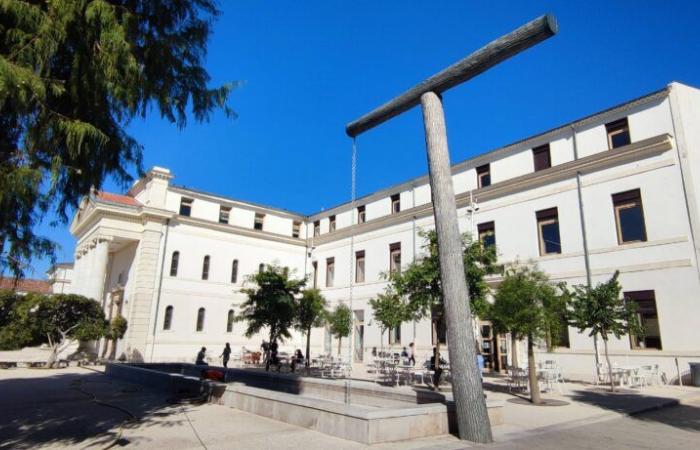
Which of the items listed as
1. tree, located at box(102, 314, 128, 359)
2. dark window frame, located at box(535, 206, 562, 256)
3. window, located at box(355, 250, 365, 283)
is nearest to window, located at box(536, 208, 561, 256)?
dark window frame, located at box(535, 206, 562, 256)

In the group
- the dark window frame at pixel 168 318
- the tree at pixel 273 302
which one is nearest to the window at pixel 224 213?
the dark window frame at pixel 168 318

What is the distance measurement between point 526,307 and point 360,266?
21.7m

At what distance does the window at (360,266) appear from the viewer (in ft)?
112

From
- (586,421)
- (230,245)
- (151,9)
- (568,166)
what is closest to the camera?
(151,9)

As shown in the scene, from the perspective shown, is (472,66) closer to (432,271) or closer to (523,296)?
(523,296)

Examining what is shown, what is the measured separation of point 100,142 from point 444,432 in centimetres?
738

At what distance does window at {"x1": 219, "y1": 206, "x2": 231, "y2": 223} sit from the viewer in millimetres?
37406

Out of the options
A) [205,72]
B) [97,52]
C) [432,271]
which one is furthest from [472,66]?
[432,271]

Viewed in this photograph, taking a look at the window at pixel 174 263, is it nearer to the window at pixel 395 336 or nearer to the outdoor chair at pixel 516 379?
the window at pixel 395 336

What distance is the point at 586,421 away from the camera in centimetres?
1045

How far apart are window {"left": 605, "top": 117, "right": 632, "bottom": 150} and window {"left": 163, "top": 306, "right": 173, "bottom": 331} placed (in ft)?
94.6

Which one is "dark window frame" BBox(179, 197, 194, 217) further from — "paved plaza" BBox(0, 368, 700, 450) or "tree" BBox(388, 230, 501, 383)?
"tree" BBox(388, 230, 501, 383)

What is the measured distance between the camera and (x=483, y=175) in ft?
89.2

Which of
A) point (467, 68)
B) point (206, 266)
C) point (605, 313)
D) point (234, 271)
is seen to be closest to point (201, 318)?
point (206, 266)
